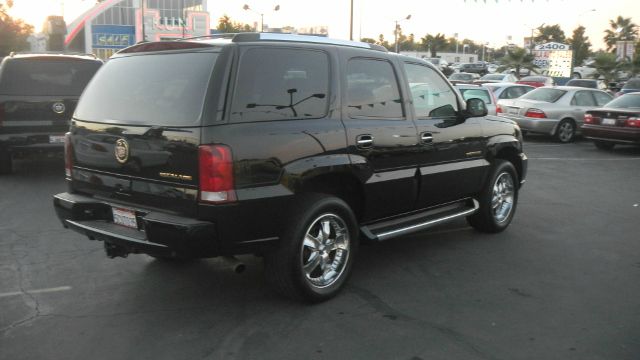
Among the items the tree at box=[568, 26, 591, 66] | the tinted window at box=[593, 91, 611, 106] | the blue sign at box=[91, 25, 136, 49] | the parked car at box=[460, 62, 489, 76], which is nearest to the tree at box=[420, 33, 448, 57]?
the tree at box=[568, 26, 591, 66]

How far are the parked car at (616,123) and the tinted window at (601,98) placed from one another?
212 centimetres

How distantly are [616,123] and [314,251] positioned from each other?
1187cm

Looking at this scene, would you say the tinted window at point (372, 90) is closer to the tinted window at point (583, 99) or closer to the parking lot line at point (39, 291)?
the parking lot line at point (39, 291)

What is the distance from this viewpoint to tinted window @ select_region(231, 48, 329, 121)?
13.2 ft

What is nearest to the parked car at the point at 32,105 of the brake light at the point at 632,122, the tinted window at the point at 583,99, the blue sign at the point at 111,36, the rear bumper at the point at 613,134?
the rear bumper at the point at 613,134

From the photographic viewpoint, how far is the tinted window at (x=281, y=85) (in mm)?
4020

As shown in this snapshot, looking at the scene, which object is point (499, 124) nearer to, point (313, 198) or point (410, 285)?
point (410, 285)

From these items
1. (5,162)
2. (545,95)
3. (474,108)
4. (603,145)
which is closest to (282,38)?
(474,108)

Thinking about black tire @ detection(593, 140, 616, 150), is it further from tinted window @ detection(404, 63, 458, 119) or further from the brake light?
tinted window @ detection(404, 63, 458, 119)

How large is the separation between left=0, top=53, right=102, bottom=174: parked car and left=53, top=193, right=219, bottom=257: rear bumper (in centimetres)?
495

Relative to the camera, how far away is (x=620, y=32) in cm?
7512

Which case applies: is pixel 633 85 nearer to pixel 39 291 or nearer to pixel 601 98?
Answer: pixel 601 98

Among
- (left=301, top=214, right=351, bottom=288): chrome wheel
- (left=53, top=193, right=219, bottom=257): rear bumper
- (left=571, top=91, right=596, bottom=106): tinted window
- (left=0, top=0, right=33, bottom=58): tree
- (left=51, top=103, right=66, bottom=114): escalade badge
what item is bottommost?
(left=301, top=214, right=351, bottom=288): chrome wheel

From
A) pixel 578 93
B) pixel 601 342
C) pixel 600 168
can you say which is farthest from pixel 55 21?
pixel 601 342
